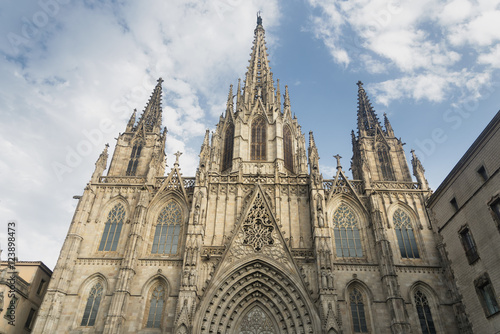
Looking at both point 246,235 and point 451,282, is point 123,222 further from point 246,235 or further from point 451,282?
point 451,282

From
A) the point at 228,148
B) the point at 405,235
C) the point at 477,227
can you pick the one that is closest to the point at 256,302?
the point at 405,235

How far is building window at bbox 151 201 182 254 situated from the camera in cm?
2419

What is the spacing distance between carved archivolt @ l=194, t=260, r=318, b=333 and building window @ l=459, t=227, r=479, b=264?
8.75 metres

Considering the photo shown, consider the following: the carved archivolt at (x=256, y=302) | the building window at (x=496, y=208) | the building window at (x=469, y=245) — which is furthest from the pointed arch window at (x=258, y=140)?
the building window at (x=496, y=208)

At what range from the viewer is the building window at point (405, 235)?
2394cm

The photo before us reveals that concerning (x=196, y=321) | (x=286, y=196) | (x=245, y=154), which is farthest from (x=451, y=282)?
(x=245, y=154)

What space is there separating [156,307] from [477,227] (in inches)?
727

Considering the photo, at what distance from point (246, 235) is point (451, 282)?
13.0 m

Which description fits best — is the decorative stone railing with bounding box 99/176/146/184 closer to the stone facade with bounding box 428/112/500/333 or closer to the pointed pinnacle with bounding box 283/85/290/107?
the pointed pinnacle with bounding box 283/85/290/107

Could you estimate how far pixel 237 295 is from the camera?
2166 centimetres

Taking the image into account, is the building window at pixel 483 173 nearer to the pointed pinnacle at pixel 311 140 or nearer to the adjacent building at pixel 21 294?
the pointed pinnacle at pixel 311 140

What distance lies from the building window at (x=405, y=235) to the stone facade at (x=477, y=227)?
163 inches

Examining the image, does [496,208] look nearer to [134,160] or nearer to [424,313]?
[424,313]

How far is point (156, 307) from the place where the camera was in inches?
858
